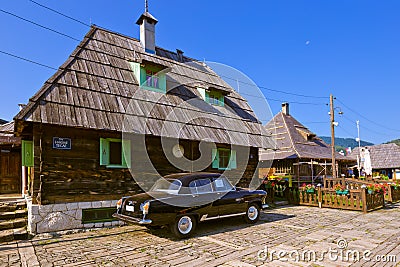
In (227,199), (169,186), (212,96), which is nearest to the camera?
(169,186)

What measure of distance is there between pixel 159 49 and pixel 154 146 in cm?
709

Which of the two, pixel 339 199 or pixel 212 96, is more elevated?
pixel 212 96

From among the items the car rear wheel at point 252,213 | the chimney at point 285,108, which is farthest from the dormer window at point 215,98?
the chimney at point 285,108

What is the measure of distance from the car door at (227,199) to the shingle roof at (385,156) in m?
33.1

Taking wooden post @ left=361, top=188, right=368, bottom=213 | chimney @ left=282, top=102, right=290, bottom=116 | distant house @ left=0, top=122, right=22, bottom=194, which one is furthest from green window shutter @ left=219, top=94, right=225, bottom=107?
chimney @ left=282, top=102, right=290, bottom=116

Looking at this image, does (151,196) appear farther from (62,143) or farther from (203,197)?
(62,143)

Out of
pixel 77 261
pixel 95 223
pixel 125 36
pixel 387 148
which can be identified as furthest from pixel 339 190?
pixel 387 148

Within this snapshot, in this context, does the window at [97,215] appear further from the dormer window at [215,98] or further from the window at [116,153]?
the dormer window at [215,98]

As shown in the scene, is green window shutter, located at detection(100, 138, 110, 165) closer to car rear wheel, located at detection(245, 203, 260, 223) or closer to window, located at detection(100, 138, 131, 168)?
window, located at detection(100, 138, 131, 168)

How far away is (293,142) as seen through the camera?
84.8ft

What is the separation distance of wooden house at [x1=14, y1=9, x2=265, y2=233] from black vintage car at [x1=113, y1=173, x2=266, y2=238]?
1863 millimetres

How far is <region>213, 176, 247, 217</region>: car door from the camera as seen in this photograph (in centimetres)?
852

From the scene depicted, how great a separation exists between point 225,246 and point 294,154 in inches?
751

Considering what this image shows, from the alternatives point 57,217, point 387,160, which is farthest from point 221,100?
point 387,160
